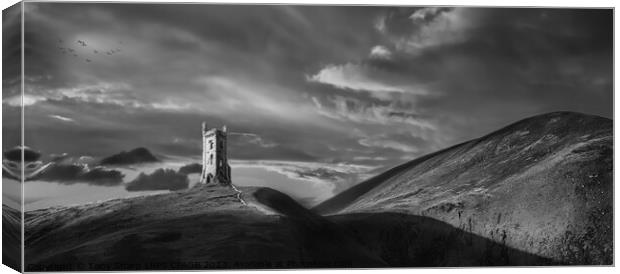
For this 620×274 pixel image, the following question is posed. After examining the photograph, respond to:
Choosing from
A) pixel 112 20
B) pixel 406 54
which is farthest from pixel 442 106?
pixel 112 20

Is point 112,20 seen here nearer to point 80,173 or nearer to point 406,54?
point 80,173

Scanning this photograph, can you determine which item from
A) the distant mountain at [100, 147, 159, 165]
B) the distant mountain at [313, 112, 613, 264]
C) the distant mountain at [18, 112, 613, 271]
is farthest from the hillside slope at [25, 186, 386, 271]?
the distant mountain at [313, 112, 613, 264]

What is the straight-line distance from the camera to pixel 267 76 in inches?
955

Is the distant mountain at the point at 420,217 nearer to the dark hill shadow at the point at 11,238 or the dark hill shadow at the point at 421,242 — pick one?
the dark hill shadow at the point at 421,242

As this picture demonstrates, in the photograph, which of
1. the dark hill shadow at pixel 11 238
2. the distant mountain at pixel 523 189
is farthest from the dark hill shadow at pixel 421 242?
the dark hill shadow at pixel 11 238

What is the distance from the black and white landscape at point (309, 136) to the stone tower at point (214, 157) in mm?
34

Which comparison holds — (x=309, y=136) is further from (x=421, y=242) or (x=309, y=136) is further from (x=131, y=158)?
(x=131, y=158)

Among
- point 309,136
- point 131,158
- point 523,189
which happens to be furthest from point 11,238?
point 523,189

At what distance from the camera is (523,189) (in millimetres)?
24688

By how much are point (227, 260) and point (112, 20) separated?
544 cm

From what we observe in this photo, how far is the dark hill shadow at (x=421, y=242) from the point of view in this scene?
24.7m

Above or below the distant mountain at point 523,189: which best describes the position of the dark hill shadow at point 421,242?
below

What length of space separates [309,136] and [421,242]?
333cm

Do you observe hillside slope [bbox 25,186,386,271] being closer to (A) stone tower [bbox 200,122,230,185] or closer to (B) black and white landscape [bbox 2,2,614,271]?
(B) black and white landscape [bbox 2,2,614,271]
